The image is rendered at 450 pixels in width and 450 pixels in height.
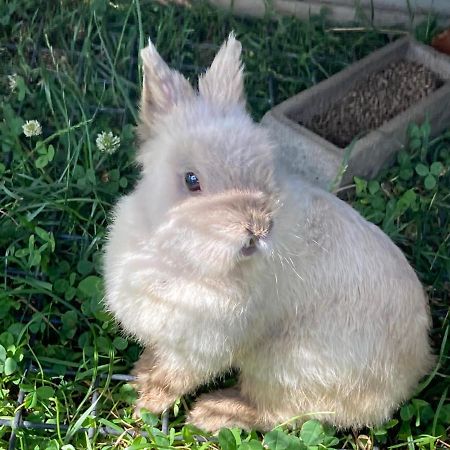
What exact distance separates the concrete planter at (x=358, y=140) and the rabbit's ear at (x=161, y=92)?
1.05m

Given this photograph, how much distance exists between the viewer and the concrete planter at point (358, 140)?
3.59 metres

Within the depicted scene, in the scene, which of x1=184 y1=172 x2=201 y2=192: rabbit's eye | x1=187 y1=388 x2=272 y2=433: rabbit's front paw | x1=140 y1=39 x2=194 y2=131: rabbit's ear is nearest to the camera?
x1=184 y1=172 x2=201 y2=192: rabbit's eye

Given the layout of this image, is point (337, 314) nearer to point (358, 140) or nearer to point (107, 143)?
point (358, 140)

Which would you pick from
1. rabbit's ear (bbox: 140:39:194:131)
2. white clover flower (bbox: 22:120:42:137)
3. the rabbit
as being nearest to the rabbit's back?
the rabbit

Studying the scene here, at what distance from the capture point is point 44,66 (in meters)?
3.86

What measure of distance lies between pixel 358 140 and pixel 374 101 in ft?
1.34

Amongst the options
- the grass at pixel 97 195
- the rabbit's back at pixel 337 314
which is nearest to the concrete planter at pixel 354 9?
the grass at pixel 97 195

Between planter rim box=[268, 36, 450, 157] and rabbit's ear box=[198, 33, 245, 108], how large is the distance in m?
1.08

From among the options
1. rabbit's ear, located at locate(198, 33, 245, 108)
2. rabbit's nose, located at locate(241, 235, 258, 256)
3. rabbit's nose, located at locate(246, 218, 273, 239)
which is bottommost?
rabbit's nose, located at locate(241, 235, 258, 256)

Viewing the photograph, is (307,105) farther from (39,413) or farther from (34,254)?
(39,413)

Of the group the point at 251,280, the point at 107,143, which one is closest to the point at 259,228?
the point at 251,280

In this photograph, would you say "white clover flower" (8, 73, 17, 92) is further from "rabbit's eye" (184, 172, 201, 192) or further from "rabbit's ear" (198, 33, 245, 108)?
"rabbit's eye" (184, 172, 201, 192)

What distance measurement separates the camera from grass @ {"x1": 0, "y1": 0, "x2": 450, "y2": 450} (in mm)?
2975

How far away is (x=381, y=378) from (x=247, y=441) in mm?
540
